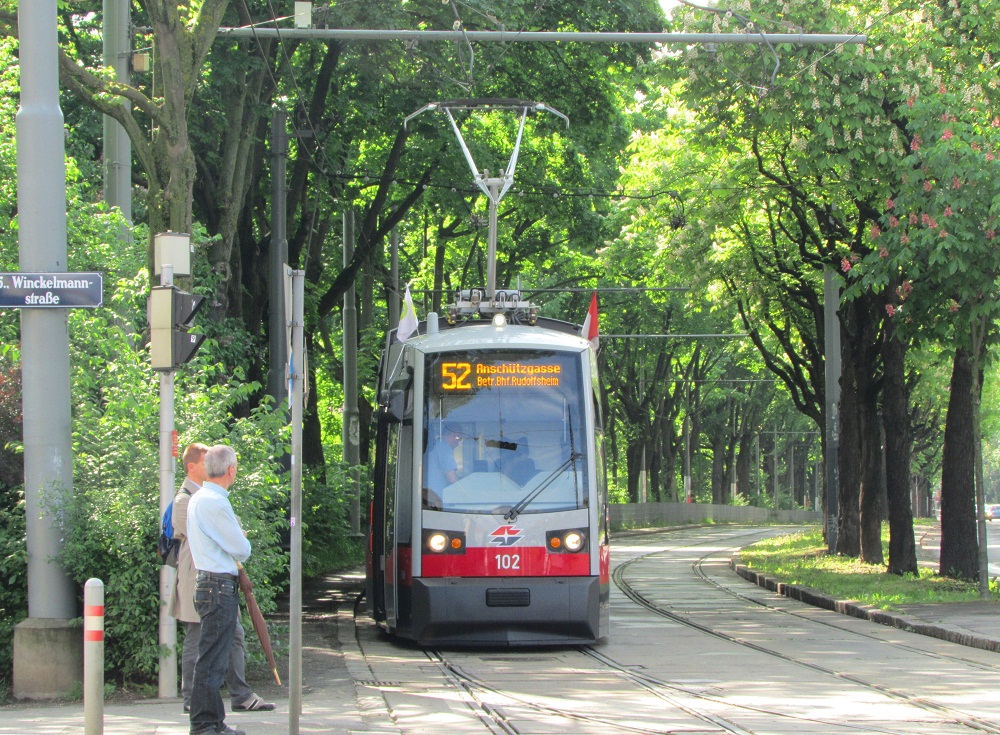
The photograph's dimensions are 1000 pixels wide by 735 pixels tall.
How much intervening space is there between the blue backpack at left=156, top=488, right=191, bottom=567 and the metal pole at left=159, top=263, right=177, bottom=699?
1.75 ft

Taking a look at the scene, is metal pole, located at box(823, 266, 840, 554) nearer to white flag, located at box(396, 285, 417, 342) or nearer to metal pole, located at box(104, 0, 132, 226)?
white flag, located at box(396, 285, 417, 342)

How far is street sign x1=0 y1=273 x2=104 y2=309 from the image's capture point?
978 cm

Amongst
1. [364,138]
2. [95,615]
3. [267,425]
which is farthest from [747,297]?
[95,615]

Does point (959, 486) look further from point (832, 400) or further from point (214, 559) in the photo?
point (214, 559)

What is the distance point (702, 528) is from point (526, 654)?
148 ft

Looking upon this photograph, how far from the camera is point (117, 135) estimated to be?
43.1 feet

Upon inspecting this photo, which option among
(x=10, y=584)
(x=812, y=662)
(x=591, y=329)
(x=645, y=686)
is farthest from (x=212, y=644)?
(x=591, y=329)

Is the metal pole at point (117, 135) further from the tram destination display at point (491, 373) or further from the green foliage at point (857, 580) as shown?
the green foliage at point (857, 580)

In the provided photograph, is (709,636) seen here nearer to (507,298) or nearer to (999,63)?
(507,298)

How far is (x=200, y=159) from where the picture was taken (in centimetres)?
1966

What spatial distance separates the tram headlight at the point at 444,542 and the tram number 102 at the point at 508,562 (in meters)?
0.36

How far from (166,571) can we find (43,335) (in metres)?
2.03

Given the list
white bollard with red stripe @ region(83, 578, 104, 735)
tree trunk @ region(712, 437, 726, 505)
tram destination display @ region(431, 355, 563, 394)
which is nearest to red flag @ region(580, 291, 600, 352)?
tram destination display @ region(431, 355, 563, 394)

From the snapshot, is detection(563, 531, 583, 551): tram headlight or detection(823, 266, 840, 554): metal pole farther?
detection(823, 266, 840, 554): metal pole
